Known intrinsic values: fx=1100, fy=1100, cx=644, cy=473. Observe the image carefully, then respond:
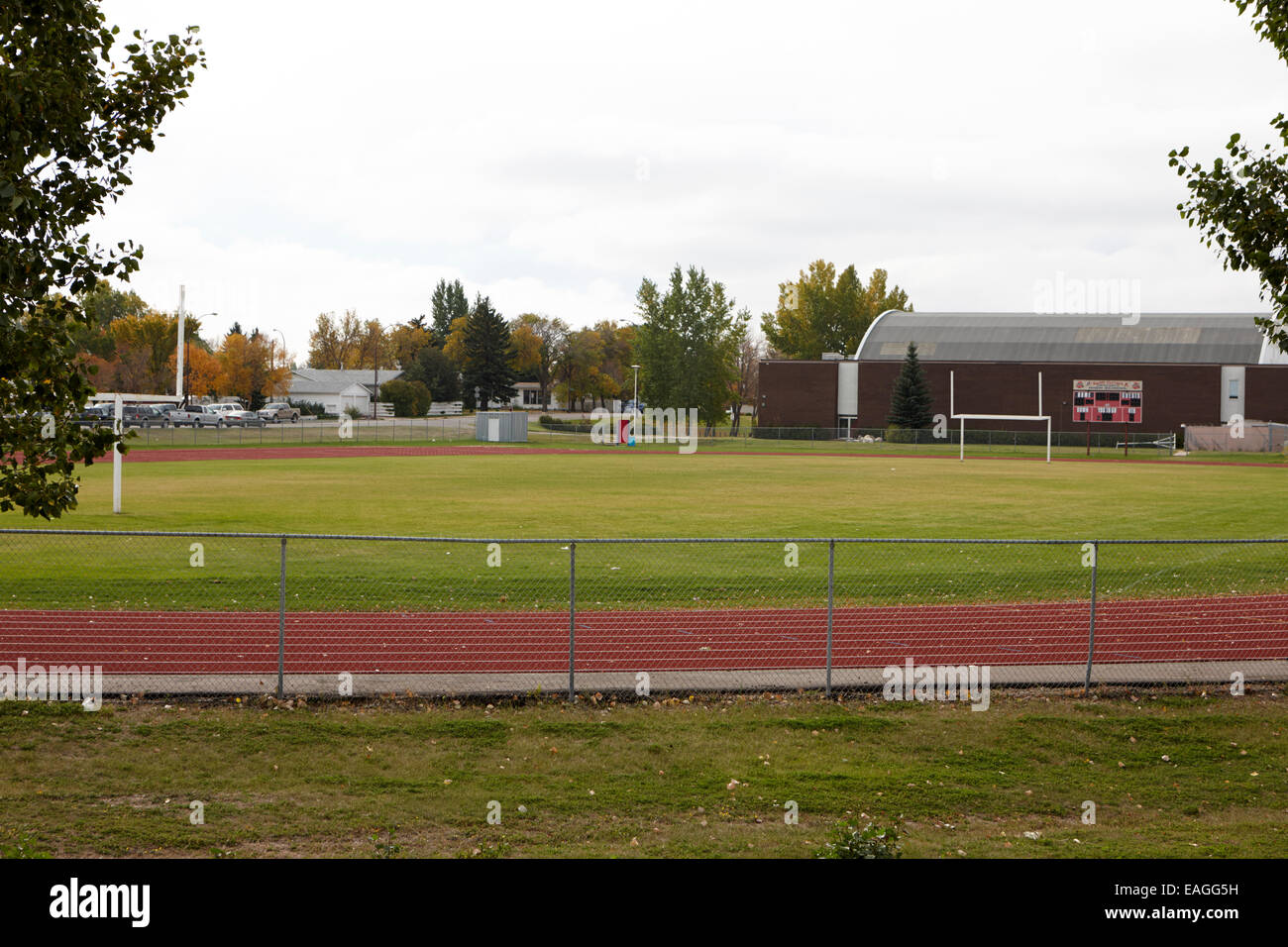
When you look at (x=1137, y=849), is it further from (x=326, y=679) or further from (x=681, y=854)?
(x=326, y=679)

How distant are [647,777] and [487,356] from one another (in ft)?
415

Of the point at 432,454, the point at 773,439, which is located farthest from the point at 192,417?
the point at 773,439

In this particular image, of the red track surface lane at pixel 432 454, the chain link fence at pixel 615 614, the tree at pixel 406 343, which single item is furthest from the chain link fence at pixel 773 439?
the tree at pixel 406 343

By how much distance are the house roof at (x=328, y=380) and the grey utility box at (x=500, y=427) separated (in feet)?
185

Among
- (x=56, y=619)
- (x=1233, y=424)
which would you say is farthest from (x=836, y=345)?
(x=56, y=619)

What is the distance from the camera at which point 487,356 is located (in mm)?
132750

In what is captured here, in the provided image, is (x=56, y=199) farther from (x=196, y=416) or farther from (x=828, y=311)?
(x=828, y=311)

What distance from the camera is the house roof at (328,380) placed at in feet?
449

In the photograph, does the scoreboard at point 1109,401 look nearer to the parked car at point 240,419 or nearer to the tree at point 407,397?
the parked car at point 240,419

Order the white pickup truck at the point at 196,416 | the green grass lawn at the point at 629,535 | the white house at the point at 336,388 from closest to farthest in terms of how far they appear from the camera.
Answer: the green grass lawn at the point at 629,535 → the white pickup truck at the point at 196,416 → the white house at the point at 336,388

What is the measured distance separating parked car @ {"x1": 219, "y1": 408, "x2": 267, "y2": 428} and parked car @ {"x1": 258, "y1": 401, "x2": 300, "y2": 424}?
5412 mm

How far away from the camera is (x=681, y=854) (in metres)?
7.27

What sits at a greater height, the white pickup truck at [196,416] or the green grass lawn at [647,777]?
the white pickup truck at [196,416]
